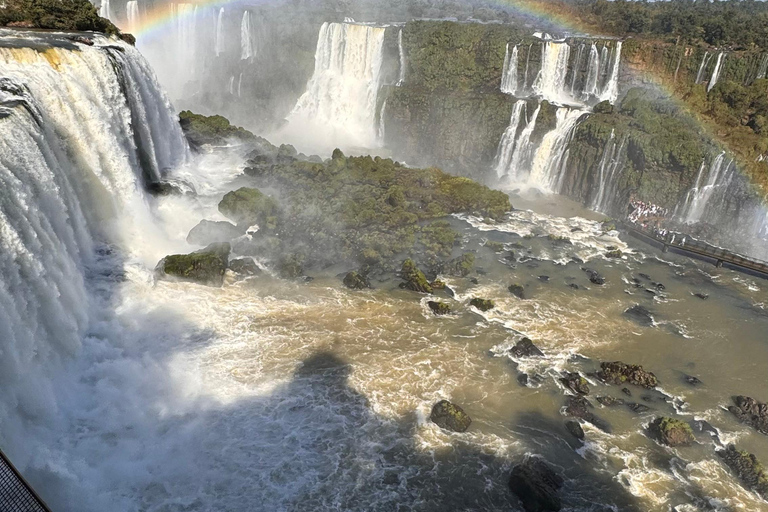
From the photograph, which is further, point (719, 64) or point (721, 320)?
point (719, 64)

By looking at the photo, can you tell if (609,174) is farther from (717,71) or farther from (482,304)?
(482,304)

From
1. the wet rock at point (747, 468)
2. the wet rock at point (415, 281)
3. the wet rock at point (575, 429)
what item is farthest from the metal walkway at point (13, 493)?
the wet rock at point (747, 468)

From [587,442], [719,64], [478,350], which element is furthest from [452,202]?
[719,64]

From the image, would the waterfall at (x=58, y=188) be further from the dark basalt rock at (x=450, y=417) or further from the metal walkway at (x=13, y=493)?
the dark basalt rock at (x=450, y=417)

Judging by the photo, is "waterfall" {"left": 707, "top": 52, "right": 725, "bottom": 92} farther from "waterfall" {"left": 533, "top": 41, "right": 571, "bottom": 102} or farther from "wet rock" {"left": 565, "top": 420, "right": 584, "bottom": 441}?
"wet rock" {"left": 565, "top": 420, "right": 584, "bottom": 441}

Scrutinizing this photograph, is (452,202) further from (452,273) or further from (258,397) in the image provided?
(258,397)

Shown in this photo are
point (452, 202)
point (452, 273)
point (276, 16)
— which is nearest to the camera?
point (452, 273)

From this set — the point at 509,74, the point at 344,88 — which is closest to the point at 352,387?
the point at 509,74

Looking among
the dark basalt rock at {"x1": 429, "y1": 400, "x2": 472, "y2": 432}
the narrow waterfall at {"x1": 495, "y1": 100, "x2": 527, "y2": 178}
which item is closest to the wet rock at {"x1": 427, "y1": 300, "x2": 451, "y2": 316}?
the dark basalt rock at {"x1": 429, "y1": 400, "x2": 472, "y2": 432}
